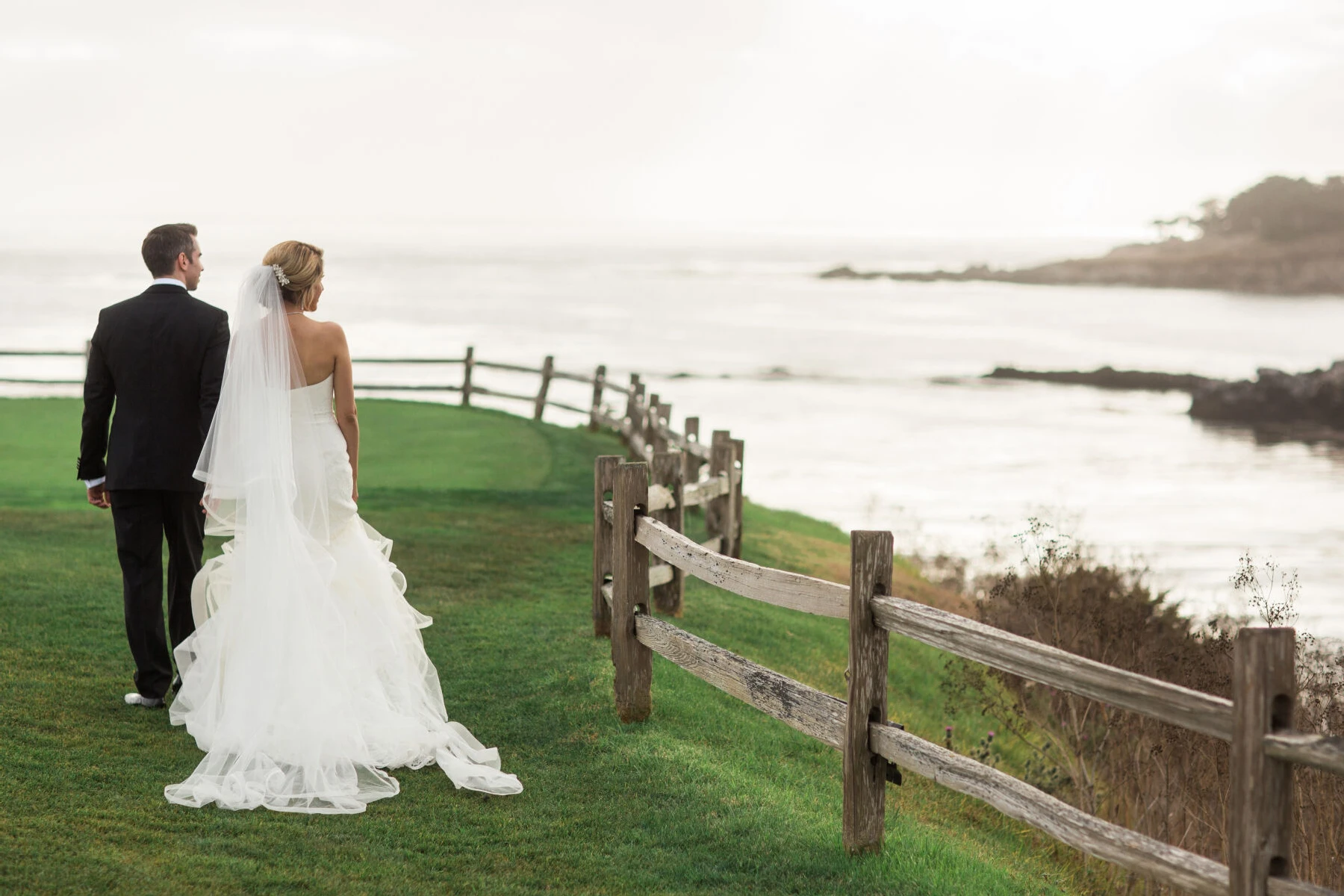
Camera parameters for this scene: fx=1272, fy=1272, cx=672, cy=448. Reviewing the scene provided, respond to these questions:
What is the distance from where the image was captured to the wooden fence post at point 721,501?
39.3 feet

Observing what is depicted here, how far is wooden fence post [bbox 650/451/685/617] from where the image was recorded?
10.2 m

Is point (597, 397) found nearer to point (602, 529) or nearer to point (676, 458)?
point (676, 458)

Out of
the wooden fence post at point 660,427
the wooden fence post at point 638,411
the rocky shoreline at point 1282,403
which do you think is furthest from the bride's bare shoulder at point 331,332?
the rocky shoreline at point 1282,403

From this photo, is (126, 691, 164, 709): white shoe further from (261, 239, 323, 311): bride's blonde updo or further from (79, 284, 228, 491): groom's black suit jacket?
(261, 239, 323, 311): bride's blonde updo

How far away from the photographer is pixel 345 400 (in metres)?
6.22

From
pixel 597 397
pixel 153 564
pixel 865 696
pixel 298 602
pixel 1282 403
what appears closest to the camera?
pixel 865 696

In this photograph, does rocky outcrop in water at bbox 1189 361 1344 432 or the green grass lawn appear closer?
the green grass lawn

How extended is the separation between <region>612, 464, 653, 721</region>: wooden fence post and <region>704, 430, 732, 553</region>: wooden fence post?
4.83 meters

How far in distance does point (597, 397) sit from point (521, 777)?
54.1 ft

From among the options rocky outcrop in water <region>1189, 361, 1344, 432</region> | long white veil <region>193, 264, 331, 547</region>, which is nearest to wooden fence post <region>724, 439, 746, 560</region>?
long white veil <region>193, 264, 331, 547</region>

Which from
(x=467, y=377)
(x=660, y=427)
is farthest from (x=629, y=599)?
(x=467, y=377)

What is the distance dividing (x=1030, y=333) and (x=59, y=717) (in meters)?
79.7

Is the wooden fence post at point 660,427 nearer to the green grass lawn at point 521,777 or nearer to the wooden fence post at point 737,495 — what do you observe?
the wooden fence post at point 737,495

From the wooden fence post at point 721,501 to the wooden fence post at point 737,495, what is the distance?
0.06 meters
